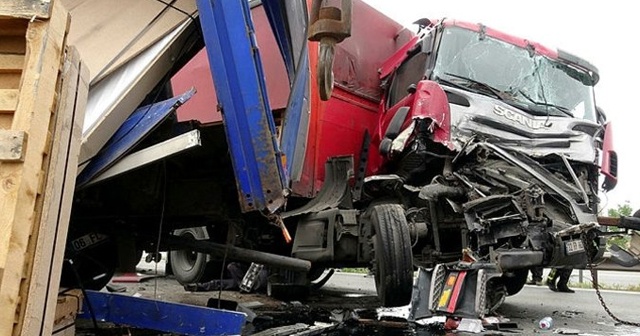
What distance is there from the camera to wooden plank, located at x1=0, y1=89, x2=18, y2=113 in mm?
1670

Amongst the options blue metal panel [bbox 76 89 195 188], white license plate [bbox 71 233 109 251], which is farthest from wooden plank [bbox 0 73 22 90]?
white license plate [bbox 71 233 109 251]

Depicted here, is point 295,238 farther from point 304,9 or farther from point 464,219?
point 304,9

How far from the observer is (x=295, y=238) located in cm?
462

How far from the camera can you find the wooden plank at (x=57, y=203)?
1600 mm

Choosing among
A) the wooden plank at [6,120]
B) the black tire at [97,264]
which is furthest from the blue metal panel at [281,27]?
the wooden plank at [6,120]

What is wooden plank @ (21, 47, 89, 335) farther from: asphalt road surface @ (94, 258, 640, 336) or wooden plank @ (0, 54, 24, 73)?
asphalt road surface @ (94, 258, 640, 336)

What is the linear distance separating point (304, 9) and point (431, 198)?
1764mm

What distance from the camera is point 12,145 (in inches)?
60.6

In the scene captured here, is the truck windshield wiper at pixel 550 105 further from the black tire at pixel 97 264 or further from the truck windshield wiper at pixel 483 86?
the black tire at pixel 97 264

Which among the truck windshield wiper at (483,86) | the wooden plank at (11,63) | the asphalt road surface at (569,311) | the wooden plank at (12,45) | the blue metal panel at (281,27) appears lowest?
the asphalt road surface at (569,311)

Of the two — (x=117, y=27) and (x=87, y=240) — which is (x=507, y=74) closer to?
(x=117, y=27)

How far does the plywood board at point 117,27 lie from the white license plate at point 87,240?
137 cm

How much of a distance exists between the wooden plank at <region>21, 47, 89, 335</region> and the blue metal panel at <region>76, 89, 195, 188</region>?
0.55m

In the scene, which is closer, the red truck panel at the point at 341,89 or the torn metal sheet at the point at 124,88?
the torn metal sheet at the point at 124,88
